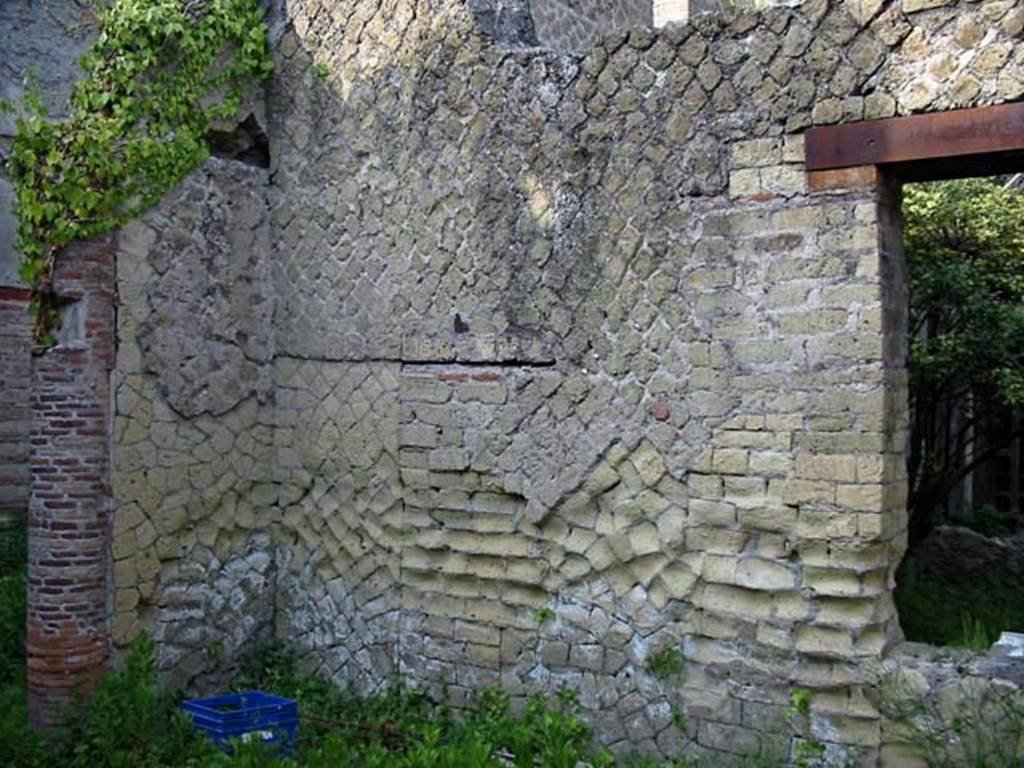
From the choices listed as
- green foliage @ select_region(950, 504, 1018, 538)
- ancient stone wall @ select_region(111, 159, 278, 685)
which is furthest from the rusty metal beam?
green foliage @ select_region(950, 504, 1018, 538)

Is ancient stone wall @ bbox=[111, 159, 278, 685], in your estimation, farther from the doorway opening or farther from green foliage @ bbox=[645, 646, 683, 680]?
the doorway opening

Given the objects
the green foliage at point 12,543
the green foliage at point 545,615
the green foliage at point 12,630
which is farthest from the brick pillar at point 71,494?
the green foliage at point 12,543

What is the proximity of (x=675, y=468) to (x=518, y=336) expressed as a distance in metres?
1.18

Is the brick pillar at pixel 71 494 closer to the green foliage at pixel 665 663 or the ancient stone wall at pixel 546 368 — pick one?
the ancient stone wall at pixel 546 368

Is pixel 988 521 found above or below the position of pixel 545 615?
above

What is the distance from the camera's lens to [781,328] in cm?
513

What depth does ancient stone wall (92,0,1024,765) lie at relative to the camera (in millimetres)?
4977

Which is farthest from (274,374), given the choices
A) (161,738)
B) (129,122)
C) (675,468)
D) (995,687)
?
(995,687)

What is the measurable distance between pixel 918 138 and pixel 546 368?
2.17 m

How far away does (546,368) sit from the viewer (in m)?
5.93

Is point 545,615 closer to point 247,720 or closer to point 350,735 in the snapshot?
point 350,735

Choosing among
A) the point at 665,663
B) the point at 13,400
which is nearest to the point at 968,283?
the point at 665,663

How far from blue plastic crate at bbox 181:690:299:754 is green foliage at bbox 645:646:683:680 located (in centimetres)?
195

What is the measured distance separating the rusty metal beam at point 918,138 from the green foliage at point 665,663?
94.2 inches
